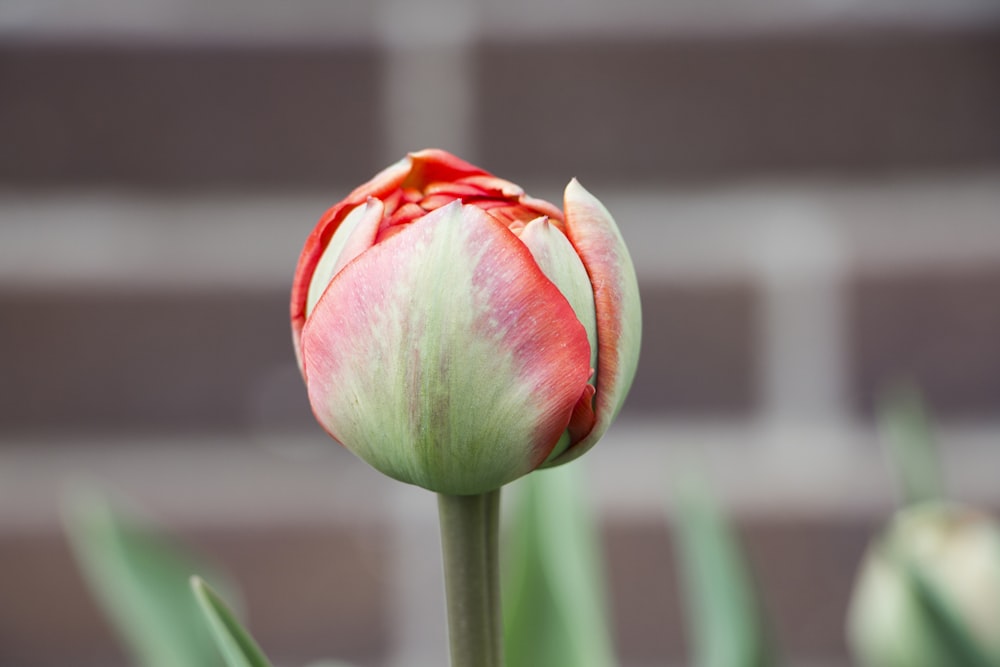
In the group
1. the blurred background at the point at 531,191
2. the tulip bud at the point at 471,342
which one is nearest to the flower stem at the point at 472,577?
the tulip bud at the point at 471,342

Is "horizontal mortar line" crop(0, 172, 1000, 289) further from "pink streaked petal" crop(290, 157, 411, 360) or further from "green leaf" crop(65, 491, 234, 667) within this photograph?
"pink streaked petal" crop(290, 157, 411, 360)

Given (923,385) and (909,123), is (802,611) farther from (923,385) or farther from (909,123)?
(909,123)

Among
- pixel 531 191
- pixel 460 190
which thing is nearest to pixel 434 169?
pixel 460 190

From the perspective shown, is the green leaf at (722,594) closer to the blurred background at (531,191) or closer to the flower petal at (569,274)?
the flower petal at (569,274)

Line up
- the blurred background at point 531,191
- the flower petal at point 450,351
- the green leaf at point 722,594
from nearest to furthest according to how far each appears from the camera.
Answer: the flower petal at point 450,351, the green leaf at point 722,594, the blurred background at point 531,191

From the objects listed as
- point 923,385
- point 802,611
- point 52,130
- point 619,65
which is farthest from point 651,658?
point 52,130

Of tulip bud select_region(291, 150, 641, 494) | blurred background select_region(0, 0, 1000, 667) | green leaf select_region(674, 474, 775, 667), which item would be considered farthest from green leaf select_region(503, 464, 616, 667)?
blurred background select_region(0, 0, 1000, 667)
